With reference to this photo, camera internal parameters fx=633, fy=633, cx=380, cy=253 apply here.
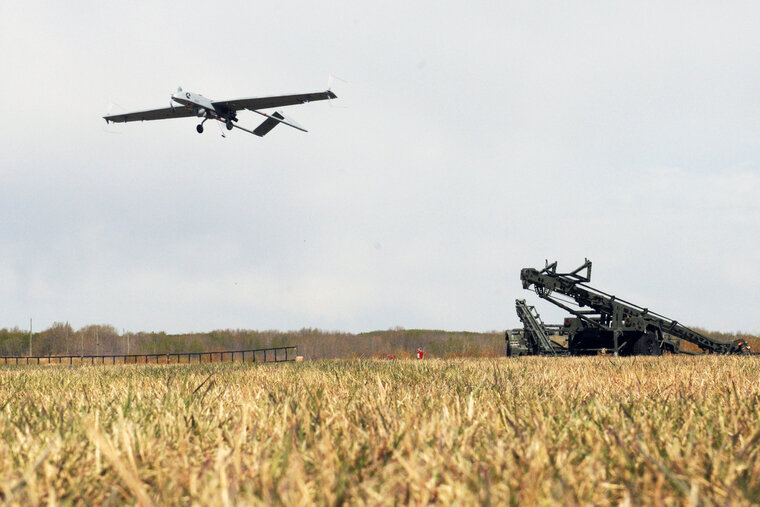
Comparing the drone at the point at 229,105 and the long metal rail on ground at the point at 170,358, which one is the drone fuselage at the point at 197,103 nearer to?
the drone at the point at 229,105

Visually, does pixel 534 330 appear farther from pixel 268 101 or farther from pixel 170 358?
pixel 170 358

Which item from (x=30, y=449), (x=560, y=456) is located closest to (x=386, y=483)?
(x=560, y=456)

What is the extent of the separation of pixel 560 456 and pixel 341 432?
1.02 m

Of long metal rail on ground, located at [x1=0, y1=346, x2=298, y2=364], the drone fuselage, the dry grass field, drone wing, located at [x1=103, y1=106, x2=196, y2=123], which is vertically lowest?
long metal rail on ground, located at [x1=0, y1=346, x2=298, y2=364]

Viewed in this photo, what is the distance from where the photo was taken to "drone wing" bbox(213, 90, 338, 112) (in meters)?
28.5

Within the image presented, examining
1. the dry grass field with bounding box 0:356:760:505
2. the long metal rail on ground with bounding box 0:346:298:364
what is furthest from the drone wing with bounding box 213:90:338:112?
the dry grass field with bounding box 0:356:760:505

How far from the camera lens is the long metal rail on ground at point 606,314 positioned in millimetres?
22609

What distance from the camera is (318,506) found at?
1.60 metres

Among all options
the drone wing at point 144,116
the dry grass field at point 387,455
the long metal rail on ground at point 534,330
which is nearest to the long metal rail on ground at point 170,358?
the long metal rail on ground at point 534,330

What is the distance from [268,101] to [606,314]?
1840 centimetres

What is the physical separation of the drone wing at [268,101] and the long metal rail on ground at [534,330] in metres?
12.9

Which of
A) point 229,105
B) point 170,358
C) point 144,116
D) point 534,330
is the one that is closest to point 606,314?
point 534,330

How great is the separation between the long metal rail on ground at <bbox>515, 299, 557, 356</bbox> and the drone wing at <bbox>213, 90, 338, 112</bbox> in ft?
42.2

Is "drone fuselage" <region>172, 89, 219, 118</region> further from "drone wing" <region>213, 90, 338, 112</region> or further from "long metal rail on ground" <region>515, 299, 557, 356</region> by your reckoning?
"long metal rail on ground" <region>515, 299, 557, 356</region>
